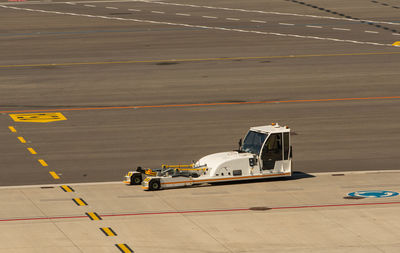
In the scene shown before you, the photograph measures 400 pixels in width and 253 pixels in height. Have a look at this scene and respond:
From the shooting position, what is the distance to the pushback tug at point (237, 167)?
3725 centimetres

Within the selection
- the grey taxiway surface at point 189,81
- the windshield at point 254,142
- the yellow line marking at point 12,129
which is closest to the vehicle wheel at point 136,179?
the grey taxiway surface at point 189,81

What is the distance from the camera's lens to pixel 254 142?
→ 3922cm

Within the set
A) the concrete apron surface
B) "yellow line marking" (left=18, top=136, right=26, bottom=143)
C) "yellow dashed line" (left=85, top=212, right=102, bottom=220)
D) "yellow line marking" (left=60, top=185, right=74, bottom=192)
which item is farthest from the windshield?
"yellow line marking" (left=18, top=136, right=26, bottom=143)

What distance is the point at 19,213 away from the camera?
3334 centimetres

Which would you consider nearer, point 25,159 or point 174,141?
point 25,159

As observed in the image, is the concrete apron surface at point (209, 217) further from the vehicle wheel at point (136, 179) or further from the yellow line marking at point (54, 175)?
the yellow line marking at point (54, 175)

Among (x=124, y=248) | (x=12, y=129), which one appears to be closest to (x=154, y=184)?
(x=124, y=248)

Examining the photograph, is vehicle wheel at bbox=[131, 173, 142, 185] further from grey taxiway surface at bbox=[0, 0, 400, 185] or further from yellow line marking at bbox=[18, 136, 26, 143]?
yellow line marking at bbox=[18, 136, 26, 143]

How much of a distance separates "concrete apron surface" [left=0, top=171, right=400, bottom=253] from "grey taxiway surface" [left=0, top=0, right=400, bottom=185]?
3.48 metres

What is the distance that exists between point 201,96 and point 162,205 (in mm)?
25183

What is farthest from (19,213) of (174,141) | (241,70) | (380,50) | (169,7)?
(169,7)

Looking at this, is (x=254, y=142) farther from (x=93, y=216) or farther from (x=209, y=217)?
(x=93, y=216)

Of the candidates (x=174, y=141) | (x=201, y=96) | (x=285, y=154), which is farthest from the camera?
(x=201, y=96)

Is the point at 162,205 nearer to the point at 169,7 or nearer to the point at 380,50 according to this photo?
the point at 380,50
